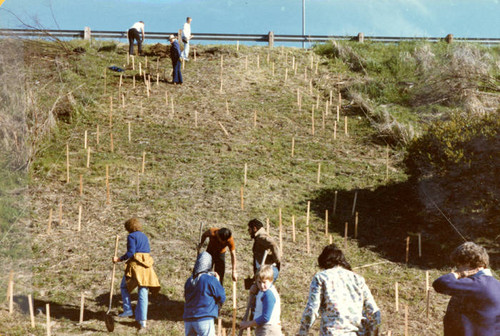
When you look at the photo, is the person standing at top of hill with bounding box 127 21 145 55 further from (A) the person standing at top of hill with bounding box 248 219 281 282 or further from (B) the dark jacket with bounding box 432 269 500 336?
(B) the dark jacket with bounding box 432 269 500 336

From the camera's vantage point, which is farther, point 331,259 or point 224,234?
point 224,234

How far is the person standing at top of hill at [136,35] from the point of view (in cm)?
2503

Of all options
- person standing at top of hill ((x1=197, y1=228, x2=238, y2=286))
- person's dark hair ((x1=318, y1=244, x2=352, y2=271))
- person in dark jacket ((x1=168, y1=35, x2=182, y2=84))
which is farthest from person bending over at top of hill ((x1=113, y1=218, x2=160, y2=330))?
person in dark jacket ((x1=168, y1=35, x2=182, y2=84))

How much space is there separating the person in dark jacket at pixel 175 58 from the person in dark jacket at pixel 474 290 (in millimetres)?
17144

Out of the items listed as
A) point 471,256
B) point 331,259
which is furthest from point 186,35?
point 471,256

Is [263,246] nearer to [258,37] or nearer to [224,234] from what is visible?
[224,234]

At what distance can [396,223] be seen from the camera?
Answer: 1527 cm

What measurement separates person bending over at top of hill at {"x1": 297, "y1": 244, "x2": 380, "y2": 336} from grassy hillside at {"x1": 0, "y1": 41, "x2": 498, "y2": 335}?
166 inches

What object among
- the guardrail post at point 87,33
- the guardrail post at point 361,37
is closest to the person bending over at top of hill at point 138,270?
the guardrail post at point 87,33

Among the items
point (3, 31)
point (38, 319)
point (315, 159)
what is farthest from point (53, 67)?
point (38, 319)

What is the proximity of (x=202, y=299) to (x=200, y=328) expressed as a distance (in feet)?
1.05

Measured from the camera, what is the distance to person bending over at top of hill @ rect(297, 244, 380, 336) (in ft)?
17.9

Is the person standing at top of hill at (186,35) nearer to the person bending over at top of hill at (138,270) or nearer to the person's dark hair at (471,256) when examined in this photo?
the person bending over at top of hill at (138,270)

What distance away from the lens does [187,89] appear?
2245cm
